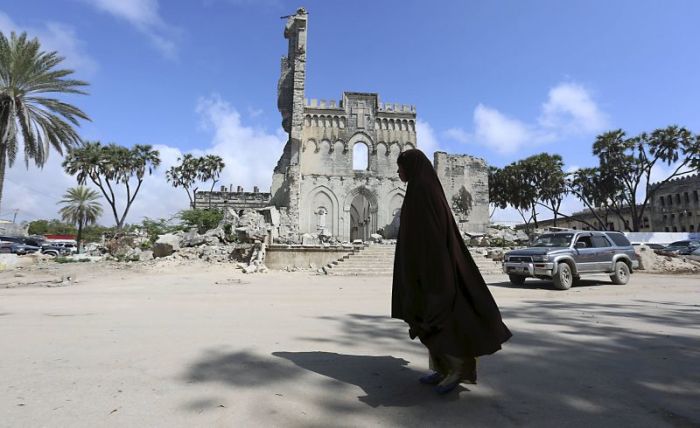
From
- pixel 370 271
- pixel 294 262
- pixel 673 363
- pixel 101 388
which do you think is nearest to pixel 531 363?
pixel 673 363

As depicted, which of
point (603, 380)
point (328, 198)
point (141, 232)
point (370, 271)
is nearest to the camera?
point (603, 380)

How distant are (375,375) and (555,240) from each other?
10.0m

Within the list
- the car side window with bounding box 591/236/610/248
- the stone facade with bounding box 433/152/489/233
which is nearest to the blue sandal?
the car side window with bounding box 591/236/610/248

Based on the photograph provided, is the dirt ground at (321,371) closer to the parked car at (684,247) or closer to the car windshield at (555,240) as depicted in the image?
→ the car windshield at (555,240)

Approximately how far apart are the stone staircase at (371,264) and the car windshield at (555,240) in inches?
187

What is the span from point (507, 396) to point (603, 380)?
2.98 feet

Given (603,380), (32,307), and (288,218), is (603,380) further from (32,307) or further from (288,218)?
(288,218)

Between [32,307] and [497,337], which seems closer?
[497,337]

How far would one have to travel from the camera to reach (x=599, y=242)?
11.3 meters

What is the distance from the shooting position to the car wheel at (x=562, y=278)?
10.2 m

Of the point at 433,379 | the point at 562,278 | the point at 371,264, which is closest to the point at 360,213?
the point at 371,264

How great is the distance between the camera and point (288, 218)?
2966 cm

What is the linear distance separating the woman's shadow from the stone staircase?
40.4 feet

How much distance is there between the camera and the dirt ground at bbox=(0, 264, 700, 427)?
2.32 meters
